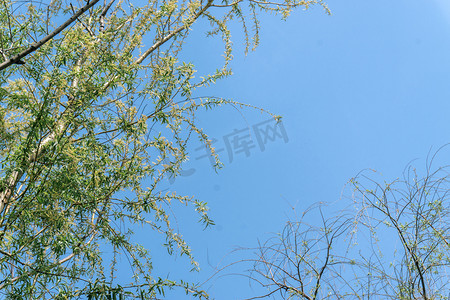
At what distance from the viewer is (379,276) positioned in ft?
8.91

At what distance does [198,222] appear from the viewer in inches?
127

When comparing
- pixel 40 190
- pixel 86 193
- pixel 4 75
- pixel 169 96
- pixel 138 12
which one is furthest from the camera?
pixel 138 12

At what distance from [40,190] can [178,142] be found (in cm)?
113

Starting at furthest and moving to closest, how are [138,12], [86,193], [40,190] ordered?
[138,12]
[86,193]
[40,190]

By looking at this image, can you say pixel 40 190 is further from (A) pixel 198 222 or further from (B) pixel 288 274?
(B) pixel 288 274

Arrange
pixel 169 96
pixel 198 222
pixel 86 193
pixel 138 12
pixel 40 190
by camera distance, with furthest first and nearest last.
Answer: pixel 138 12 < pixel 198 222 < pixel 169 96 < pixel 86 193 < pixel 40 190

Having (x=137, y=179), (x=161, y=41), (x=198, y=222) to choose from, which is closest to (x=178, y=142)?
(x=137, y=179)

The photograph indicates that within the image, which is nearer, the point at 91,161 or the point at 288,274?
the point at 288,274

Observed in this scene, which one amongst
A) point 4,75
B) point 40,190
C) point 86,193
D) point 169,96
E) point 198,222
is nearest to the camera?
point 40,190

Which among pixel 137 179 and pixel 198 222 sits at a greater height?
pixel 137 179

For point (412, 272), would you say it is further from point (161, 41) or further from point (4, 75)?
point (4, 75)

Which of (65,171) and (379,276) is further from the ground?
(65,171)

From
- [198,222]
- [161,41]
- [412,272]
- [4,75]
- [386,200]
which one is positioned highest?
[161,41]

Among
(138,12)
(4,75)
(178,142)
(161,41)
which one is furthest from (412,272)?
(4,75)
